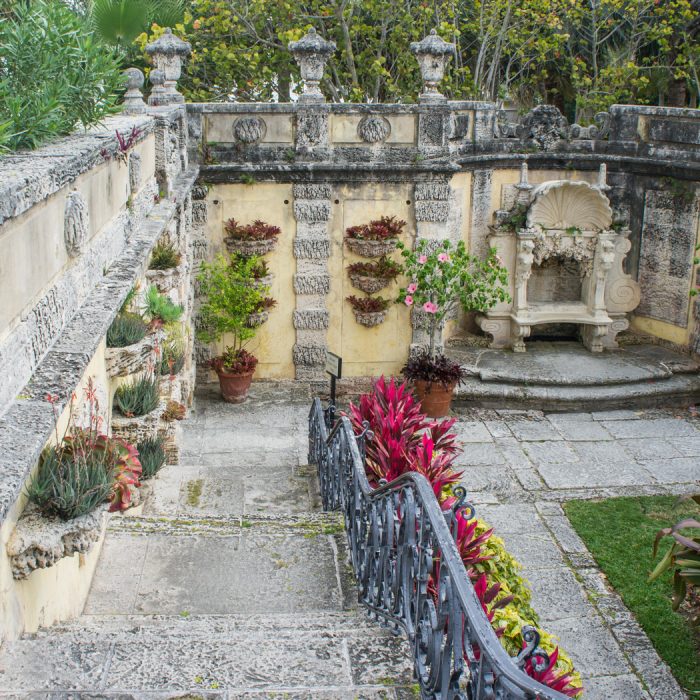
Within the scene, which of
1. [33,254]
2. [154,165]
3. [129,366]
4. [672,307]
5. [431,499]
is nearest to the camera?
[33,254]

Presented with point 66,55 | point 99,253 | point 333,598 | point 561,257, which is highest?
point 66,55

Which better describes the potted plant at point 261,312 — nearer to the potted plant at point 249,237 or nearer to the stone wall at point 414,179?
the stone wall at point 414,179

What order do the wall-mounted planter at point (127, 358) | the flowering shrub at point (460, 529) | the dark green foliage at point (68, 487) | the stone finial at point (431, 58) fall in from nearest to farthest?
the dark green foliage at point (68, 487) → the flowering shrub at point (460, 529) → the wall-mounted planter at point (127, 358) → the stone finial at point (431, 58)

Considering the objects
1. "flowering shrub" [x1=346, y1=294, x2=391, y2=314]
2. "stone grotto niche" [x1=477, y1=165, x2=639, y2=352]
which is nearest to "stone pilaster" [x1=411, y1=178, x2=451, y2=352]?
"flowering shrub" [x1=346, y1=294, x2=391, y2=314]

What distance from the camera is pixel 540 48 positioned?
14.6 meters

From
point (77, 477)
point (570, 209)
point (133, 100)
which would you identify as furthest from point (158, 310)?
point (570, 209)

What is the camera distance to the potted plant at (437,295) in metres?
11.4

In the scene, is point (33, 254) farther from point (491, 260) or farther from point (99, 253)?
point (491, 260)

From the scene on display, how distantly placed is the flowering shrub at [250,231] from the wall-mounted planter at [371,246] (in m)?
0.92

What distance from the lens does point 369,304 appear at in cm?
1190

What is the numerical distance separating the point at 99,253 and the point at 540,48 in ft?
35.6

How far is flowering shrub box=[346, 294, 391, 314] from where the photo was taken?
1189 centimetres

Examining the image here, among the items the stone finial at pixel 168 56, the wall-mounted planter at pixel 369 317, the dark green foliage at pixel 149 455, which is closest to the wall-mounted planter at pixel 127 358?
the dark green foliage at pixel 149 455

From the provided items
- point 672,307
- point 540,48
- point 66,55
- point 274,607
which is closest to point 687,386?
point 672,307
